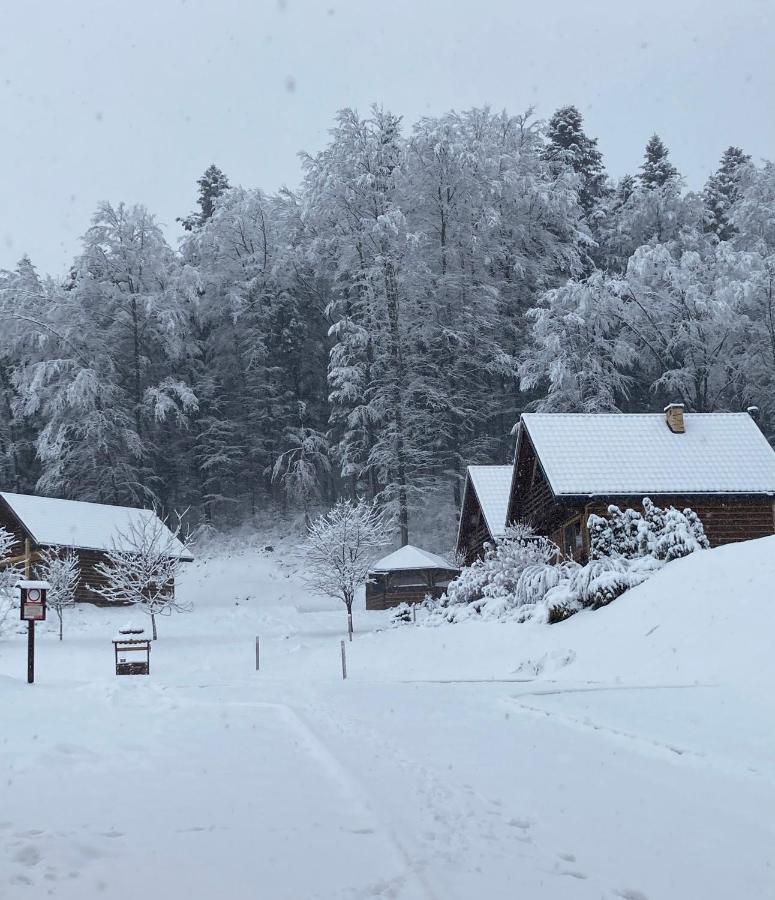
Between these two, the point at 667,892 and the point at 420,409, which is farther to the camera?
the point at 420,409

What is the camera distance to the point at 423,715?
12312 millimetres

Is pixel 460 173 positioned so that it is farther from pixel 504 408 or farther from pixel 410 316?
pixel 504 408

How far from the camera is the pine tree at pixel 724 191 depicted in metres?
59.0

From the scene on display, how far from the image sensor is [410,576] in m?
44.0

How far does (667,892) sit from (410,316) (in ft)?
155

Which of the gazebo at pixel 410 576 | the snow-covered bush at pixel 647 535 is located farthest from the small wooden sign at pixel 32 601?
the gazebo at pixel 410 576

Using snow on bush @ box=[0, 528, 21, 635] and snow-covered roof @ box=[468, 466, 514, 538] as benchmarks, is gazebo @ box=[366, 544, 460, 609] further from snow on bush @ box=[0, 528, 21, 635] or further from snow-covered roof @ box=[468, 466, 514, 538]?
snow on bush @ box=[0, 528, 21, 635]

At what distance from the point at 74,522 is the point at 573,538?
25849 mm

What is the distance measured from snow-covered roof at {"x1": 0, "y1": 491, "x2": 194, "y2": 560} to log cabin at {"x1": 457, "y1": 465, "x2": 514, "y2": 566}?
44.2ft

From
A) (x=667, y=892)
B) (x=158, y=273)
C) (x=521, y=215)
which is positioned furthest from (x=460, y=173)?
(x=667, y=892)

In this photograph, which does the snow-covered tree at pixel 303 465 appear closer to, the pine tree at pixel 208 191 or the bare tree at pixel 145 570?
the bare tree at pixel 145 570

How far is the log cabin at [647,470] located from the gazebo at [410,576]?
11109 mm

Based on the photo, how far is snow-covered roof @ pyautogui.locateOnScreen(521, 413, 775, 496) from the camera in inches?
1114

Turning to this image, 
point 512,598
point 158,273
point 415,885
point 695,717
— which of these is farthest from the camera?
point 158,273
